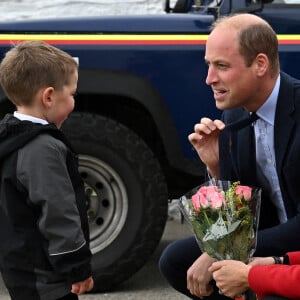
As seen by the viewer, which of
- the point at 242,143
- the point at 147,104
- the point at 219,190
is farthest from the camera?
the point at 147,104

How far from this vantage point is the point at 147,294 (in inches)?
212

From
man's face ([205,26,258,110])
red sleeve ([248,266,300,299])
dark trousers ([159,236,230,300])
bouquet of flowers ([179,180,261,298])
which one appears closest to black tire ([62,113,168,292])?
dark trousers ([159,236,230,300])

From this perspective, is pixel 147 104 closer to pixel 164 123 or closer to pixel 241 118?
pixel 164 123

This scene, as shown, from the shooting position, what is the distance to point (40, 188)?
3.21 meters

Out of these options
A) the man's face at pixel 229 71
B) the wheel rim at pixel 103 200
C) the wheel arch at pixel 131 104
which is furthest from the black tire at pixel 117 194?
the man's face at pixel 229 71

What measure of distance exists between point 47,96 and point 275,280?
3.28ft

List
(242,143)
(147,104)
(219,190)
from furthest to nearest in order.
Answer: (147,104)
(242,143)
(219,190)

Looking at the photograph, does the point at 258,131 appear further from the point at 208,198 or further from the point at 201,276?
the point at 201,276

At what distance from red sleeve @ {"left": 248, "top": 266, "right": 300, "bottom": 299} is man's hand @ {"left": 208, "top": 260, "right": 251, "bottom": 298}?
0.05 meters

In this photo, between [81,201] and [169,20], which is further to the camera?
[169,20]

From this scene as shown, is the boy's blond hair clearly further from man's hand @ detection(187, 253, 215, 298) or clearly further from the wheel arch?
the wheel arch

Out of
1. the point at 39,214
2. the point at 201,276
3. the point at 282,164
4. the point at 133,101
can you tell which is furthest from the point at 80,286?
the point at 133,101

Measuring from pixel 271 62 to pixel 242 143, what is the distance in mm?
323

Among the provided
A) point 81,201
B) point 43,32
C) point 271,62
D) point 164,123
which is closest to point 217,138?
point 271,62
